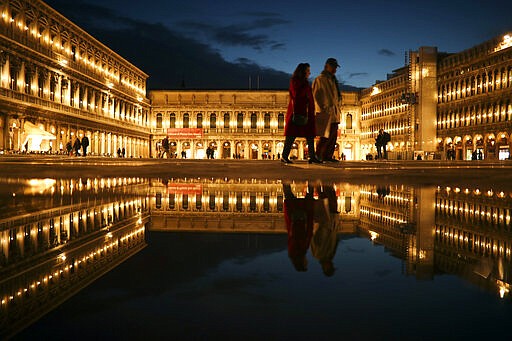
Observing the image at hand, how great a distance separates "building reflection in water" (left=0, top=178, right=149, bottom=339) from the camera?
141cm

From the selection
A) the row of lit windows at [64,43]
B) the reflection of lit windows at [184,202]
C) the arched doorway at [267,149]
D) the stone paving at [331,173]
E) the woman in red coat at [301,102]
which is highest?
the row of lit windows at [64,43]

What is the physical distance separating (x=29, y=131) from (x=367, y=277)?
123 ft

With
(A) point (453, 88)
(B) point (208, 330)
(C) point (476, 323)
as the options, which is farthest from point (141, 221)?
(A) point (453, 88)

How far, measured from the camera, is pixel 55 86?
42781 millimetres

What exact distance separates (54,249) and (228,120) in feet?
250

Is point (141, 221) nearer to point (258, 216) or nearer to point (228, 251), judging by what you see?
point (258, 216)

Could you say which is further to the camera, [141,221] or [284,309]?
[141,221]

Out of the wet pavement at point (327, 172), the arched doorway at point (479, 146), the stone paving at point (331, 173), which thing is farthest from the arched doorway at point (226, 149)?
the stone paving at point (331, 173)

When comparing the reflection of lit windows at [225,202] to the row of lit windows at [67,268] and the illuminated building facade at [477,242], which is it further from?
the illuminated building facade at [477,242]

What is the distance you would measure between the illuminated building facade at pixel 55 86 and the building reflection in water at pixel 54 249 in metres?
31.1

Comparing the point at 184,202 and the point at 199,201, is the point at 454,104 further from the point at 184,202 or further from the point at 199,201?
the point at 184,202

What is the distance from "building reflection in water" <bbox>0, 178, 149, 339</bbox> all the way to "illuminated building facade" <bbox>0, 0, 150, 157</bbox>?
31097 mm

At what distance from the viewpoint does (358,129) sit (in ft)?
257

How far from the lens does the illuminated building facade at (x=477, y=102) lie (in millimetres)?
46094
